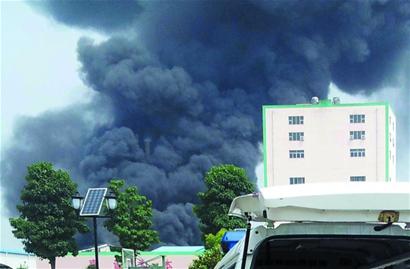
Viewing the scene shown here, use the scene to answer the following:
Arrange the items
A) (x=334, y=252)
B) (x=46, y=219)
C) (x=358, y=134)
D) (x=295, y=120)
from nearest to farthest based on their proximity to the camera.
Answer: (x=334, y=252), (x=46, y=219), (x=295, y=120), (x=358, y=134)

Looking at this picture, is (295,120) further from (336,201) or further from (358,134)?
(336,201)

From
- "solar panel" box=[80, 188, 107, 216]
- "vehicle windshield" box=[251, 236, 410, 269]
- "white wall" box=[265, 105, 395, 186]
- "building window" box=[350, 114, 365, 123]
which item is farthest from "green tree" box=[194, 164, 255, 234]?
"vehicle windshield" box=[251, 236, 410, 269]

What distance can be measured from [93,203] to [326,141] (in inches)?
1638

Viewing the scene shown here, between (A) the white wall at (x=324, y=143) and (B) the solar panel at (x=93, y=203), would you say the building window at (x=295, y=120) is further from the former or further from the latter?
(B) the solar panel at (x=93, y=203)

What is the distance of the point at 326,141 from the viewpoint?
5897 centimetres

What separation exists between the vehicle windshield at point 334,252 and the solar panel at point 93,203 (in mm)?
15001

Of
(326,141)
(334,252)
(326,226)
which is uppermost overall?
(326,226)

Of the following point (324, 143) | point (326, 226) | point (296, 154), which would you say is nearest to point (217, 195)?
point (296, 154)

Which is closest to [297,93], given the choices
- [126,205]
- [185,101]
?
[185,101]

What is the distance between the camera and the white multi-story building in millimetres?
58094

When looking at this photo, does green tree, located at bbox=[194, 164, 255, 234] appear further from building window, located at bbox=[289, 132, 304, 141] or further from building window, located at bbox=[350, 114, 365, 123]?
building window, located at bbox=[350, 114, 365, 123]

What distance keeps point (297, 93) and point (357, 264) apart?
7313cm

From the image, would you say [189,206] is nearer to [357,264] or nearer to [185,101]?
[185,101]

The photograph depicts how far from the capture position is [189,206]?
3002 inches
